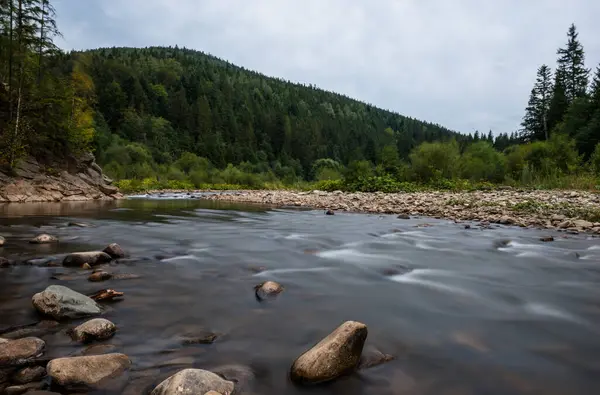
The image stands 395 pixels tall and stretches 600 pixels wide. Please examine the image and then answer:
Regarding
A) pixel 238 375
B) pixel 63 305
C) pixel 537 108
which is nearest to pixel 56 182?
pixel 63 305

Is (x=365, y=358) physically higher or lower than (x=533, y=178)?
lower

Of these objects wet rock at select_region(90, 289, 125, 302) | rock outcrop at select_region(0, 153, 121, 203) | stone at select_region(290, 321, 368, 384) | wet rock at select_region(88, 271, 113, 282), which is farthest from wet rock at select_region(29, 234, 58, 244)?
rock outcrop at select_region(0, 153, 121, 203)

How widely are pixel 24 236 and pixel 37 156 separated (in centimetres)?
1685

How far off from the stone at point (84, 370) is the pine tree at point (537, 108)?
229 feet

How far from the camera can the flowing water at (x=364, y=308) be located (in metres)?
2.32

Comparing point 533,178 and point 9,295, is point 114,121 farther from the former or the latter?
point 9,295

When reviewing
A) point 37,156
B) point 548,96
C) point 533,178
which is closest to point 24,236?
point 37,156

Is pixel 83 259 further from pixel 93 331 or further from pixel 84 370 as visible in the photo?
pixel 84 370

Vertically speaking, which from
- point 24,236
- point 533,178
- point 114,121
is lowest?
point 24,236

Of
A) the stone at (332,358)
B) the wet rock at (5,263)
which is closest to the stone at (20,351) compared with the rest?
the stone at (332,358)

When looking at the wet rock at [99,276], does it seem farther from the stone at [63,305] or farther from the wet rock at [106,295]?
the stone at [63,305]

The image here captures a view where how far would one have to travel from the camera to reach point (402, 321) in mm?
3207

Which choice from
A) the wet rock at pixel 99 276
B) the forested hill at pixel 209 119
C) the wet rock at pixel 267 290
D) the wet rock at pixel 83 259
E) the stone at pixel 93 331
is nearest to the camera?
the stone at pixel 93 331

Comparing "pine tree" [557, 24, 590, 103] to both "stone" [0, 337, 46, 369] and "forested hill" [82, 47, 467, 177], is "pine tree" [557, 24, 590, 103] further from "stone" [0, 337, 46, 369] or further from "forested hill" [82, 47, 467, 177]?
"stone" [0, 337, 46, 369]
